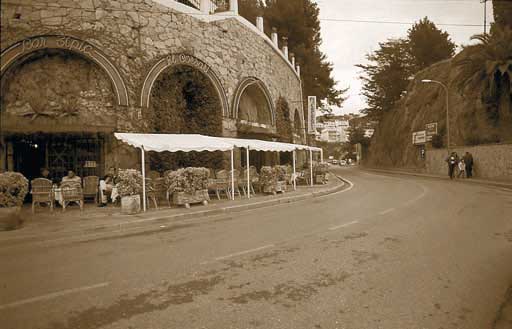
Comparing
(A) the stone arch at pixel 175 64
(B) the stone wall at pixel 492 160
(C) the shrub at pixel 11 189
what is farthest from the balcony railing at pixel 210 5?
(B) the stone wall at pixel 492 160

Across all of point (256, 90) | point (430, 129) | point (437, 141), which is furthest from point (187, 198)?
point (430, 129)

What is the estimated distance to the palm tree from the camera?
22.9m

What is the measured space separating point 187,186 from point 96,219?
318 centimetres

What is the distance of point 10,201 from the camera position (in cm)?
868

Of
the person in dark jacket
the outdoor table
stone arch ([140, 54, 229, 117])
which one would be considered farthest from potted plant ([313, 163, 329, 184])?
the outdoor table

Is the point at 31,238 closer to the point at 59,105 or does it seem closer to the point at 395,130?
the point at 59,105

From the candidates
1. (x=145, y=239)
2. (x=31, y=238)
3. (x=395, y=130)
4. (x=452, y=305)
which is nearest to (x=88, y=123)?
(x=31, y=238)

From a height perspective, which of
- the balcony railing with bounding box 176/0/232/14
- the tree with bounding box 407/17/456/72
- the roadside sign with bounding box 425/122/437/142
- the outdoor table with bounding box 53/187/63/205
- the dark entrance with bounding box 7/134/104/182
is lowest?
the outdoor table with bounding box 53/187/63/205

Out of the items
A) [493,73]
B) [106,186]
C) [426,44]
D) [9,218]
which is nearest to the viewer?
[9,218]

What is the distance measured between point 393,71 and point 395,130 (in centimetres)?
867

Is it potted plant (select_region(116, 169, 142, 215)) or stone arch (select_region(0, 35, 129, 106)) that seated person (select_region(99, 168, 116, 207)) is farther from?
stone arch (select_region(0, 35, 129, 106))

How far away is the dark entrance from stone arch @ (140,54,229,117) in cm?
266

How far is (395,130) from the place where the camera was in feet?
151

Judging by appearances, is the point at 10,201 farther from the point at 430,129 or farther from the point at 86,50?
the point at 430,129
